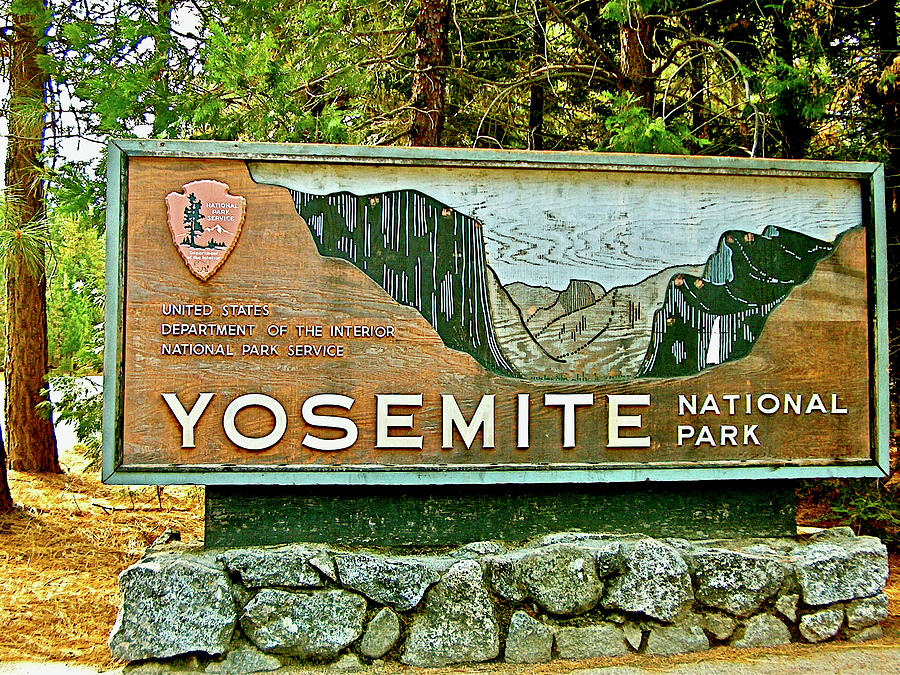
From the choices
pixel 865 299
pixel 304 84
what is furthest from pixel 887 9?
pixel 304 84

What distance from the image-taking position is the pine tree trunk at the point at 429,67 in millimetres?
6414

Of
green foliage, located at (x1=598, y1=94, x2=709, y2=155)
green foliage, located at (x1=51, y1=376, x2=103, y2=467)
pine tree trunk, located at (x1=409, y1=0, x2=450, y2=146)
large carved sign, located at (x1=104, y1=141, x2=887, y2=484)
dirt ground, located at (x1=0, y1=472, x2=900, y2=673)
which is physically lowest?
dirt ground, located at (x1=0, y1=472, x2=900, y2=673)

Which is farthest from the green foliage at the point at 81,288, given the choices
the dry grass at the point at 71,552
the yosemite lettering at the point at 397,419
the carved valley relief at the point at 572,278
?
the carved valley relief at the point at 572,278

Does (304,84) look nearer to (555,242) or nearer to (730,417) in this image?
(555,242)

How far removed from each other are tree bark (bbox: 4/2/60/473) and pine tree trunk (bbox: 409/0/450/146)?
135 inches

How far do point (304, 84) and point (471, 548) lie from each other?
3896 millimetres

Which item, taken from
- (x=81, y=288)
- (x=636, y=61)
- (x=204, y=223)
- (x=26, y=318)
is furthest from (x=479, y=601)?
(x=26, y=318)

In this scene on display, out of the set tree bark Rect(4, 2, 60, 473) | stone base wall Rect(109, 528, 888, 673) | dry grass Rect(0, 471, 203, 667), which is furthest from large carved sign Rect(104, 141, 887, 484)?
tree bark Rect(4, 2, 60, 473)

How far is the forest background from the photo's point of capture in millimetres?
5977

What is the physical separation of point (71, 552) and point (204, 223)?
137 inches

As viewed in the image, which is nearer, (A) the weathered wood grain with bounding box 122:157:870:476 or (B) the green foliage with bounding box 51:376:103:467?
(A) the weathered wood grain with bounding box 122:157:870:476

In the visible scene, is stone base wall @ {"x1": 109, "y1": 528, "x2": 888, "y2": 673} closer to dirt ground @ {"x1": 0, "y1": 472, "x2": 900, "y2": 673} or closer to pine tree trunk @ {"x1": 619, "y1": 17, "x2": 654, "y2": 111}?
dirt ground @ {"x1": 0, "y1": 472, "x2": 900, "y2": 673}

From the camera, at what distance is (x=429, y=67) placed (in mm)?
6367

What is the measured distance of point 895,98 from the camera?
23.7ft
